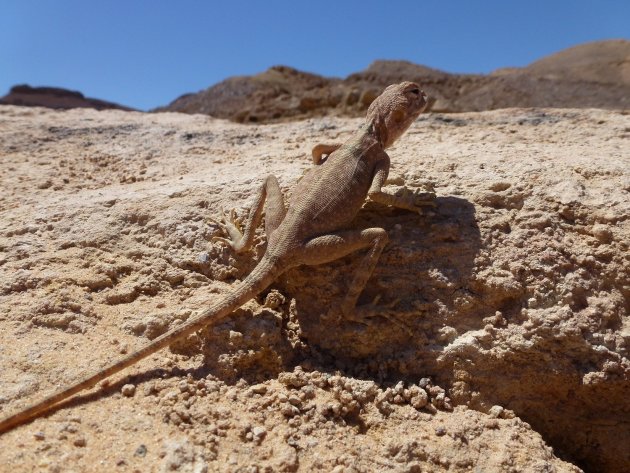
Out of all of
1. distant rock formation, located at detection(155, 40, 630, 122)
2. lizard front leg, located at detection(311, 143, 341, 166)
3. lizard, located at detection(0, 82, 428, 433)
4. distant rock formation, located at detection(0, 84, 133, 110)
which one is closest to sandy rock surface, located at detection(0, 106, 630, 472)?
lizard, located at detection(0, 82, 428, 433)

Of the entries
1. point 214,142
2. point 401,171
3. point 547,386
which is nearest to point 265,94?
→ point 214,142

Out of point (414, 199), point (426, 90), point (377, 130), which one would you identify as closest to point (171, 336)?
point (414, 199)

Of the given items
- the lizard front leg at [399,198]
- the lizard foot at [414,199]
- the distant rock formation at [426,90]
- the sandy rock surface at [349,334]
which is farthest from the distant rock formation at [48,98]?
the lizard foot at [414,199]

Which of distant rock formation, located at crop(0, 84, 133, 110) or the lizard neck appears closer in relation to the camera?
the lizard neck

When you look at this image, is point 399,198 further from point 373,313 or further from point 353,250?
point 373,313

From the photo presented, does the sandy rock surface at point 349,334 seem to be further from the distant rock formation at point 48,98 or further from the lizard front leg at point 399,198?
the distant rock formation at point 48,98

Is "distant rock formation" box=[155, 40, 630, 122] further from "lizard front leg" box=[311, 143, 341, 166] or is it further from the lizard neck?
the lizard neck
